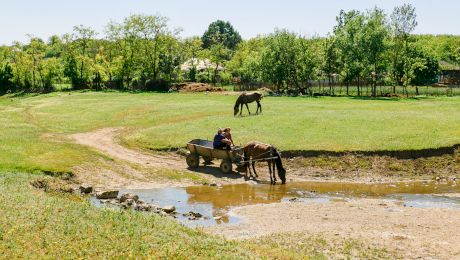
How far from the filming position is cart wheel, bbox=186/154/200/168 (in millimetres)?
31969

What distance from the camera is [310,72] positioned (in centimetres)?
8000

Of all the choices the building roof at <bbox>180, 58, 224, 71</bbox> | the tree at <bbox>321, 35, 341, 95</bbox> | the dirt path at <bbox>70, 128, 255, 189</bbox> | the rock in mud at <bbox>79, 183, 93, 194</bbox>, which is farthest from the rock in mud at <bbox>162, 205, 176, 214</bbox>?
the building roof at <bbox>180, 58, 224, 71</bbox>

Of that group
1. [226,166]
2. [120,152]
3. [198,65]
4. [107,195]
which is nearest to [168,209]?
[107,195]

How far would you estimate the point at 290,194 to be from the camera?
86.4 feet

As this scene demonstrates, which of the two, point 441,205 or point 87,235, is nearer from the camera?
point 87,235

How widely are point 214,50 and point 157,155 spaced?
8337cm

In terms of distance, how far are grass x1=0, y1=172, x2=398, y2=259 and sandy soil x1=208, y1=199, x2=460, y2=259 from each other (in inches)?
A: 46.2

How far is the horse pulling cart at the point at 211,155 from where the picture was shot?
30.3 meters

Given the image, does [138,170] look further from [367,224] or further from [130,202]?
[367,224]

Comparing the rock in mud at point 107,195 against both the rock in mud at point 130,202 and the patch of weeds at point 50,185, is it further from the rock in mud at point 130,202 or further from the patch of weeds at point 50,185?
the patch of weeds at point 50,185

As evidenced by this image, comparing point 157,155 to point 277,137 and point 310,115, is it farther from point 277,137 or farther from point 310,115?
point 310,115

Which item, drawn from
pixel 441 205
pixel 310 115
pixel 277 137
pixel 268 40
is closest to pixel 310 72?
pixel 268 40

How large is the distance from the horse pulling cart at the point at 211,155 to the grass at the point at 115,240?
12236 mm

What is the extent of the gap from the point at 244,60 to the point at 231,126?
62.7 meters
